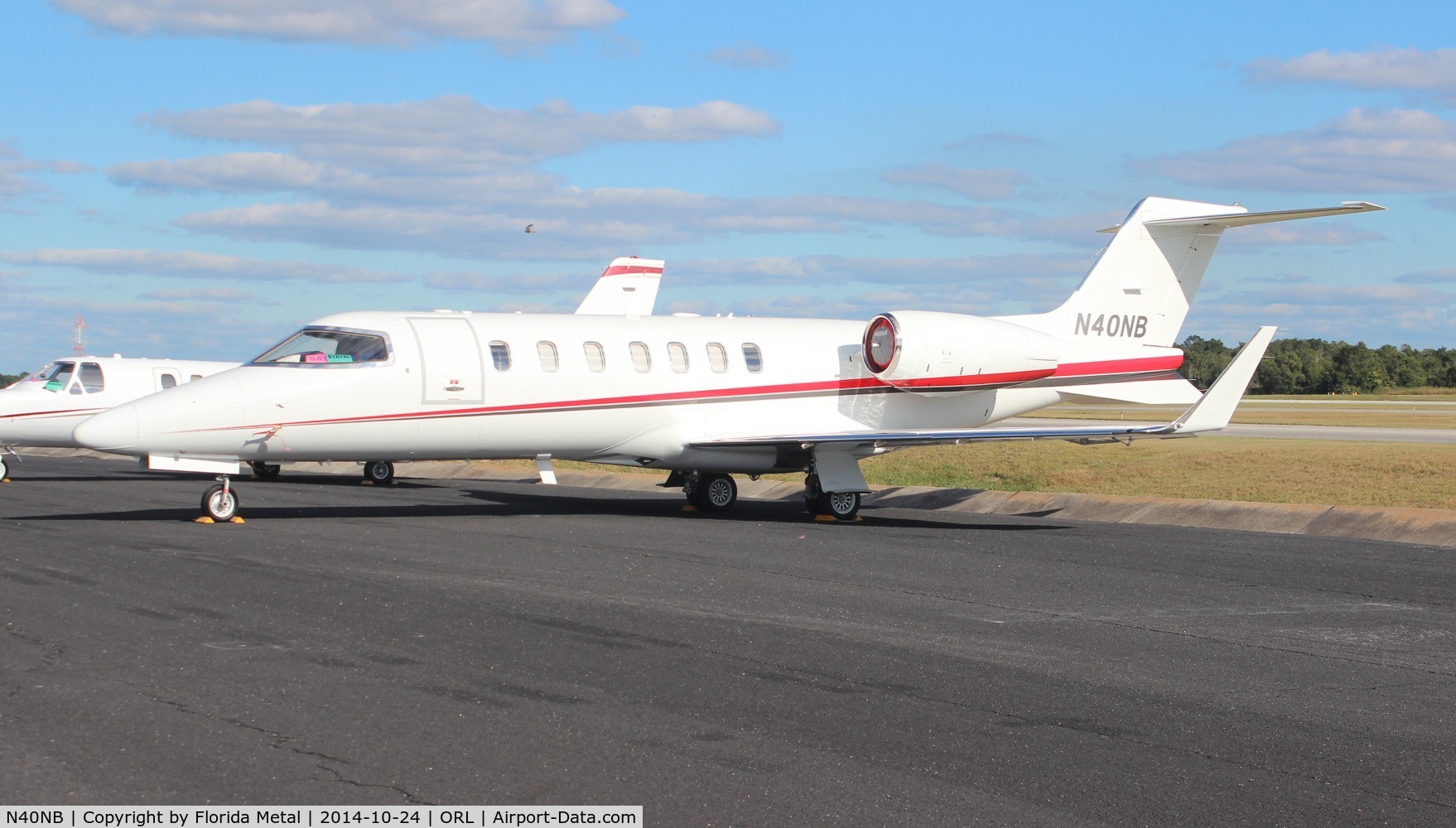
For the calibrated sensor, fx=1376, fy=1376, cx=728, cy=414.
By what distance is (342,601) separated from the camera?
11453 mm

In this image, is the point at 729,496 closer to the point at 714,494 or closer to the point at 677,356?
the point at 714,494

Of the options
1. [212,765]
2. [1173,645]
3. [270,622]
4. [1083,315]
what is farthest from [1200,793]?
[1083,315]

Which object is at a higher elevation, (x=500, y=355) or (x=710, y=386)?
(x=500, y=355)

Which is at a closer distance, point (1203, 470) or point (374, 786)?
point (374, 786)

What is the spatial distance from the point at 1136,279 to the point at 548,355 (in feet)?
34.6

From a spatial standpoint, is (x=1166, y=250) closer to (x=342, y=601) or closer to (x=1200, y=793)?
(x=342, y=601)

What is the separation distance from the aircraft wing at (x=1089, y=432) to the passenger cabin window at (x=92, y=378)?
52.5ft

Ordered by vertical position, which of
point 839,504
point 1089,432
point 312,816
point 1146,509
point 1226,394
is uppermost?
point 1226,394

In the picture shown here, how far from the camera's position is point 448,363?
19.5m

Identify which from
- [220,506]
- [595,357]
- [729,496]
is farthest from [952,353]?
[220,506]

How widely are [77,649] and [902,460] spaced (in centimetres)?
2352

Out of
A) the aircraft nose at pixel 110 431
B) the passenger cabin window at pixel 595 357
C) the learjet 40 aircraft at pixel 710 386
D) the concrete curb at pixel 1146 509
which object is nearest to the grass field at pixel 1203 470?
the concrete curb at pixel 1146 509

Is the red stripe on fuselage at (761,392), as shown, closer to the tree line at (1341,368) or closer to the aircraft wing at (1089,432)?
the aircraft wing at (1089,432)

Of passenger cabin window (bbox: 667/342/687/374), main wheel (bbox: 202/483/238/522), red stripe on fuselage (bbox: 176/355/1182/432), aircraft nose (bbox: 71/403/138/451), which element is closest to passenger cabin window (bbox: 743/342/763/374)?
red stripe on fuselage (bbox: 176/355/1182/432)
